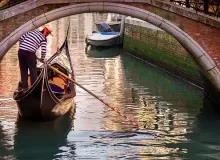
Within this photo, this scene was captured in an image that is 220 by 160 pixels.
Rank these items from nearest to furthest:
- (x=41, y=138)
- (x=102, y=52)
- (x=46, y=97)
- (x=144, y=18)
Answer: (x=41, y=138)
(x=46, y=97)
(x=144, y=18)
(x=102, y=52)

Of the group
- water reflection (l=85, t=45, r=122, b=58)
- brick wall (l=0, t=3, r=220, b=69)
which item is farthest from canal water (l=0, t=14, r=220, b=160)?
water reflection (l=85, t=45, r=122, b=58)

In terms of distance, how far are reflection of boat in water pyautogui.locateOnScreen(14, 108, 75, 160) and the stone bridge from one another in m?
0.70

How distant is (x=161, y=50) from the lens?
342 inches

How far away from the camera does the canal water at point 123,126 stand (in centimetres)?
411

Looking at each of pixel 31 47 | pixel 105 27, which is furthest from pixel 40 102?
pixel 105 27

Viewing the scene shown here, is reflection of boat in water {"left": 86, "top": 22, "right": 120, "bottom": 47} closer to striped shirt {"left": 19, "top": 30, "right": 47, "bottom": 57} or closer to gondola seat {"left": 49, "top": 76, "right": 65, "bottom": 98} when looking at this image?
gondola seat {"left": 49, "top": 76, "right": 65, "bottom": 98}

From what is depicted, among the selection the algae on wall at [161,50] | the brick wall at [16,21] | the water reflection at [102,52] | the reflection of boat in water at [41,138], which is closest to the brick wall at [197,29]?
the brick wall at [16,21]

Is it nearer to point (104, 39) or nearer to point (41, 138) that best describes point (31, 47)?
point (41, 138)

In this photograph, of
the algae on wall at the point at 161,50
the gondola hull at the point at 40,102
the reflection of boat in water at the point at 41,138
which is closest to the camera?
the reflection of boat in water at the point at 41,138

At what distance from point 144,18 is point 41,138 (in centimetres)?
139

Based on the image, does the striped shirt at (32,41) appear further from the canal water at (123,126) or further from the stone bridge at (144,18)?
the canal water at (123,126)

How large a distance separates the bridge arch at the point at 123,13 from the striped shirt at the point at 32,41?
0.15m

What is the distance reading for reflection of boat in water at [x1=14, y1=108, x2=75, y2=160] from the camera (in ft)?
13.4

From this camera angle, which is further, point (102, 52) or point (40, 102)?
point (102, 52)
